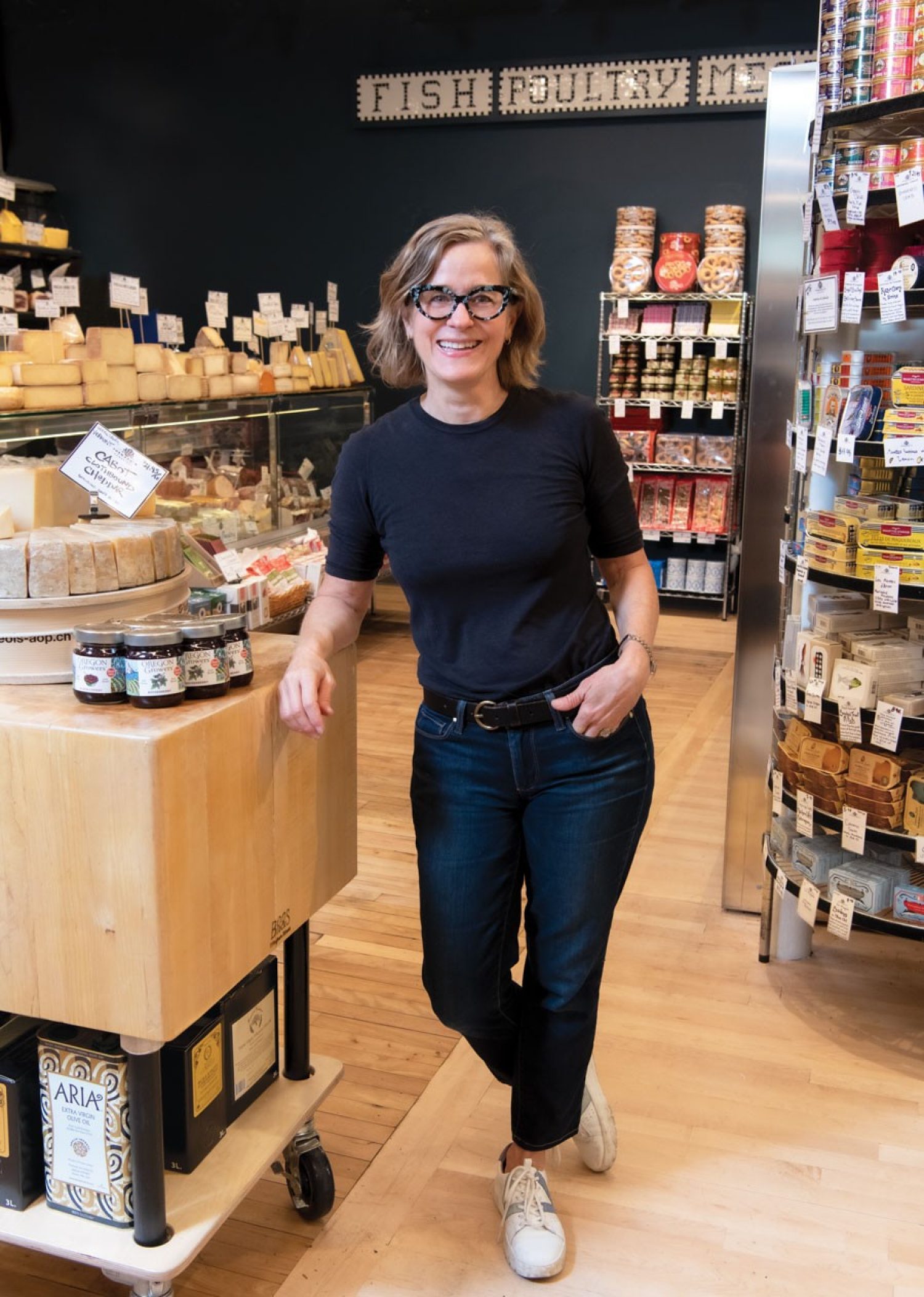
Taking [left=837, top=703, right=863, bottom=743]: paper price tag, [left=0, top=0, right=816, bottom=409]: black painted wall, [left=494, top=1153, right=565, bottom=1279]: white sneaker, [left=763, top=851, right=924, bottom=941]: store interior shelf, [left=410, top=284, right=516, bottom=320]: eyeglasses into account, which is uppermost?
[left=0, top=0, right=816, bottom=409]: black painted wall

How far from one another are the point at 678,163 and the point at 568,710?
6593 millimetres

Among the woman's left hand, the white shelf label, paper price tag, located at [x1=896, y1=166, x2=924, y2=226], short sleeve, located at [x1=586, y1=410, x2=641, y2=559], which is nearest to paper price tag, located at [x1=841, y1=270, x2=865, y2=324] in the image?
the white shelf label

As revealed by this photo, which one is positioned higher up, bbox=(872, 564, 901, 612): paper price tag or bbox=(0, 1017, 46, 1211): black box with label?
bbox=(872, 564, 901, 612): paper price tag

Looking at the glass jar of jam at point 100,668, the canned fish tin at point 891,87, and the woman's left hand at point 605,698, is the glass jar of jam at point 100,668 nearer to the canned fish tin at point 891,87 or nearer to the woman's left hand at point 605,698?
the woman's left hand at point 605,698

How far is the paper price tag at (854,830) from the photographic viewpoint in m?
2.76

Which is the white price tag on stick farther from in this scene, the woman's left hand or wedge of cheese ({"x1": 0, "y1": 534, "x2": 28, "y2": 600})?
wedge of cheese ({"x1": 0, "y1": 534, "x2": 28, "y2": 600})

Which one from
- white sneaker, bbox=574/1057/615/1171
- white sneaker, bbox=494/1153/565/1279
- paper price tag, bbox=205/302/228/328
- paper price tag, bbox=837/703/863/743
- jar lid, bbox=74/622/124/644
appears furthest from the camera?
paper price tag, bbox=205/302/228/328

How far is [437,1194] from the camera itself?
2.29 metres

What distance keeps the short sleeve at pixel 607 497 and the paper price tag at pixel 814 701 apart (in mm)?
959

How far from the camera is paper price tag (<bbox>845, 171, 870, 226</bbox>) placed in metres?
2.62

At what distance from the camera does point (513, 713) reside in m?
1.88

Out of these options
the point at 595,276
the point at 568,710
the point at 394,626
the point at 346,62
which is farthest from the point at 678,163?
the point at 568,710

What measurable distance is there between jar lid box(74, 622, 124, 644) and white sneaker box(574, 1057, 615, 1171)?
121cm

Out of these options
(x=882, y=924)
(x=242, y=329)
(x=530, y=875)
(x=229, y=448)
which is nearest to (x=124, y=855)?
(x=530, y=875)
